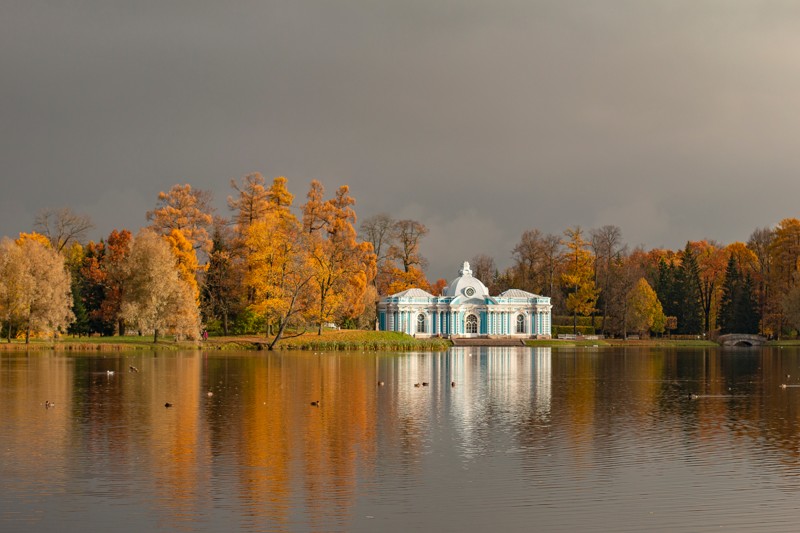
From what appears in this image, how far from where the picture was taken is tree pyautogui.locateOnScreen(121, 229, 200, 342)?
65.3 m

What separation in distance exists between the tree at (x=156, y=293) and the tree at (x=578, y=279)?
53.5m

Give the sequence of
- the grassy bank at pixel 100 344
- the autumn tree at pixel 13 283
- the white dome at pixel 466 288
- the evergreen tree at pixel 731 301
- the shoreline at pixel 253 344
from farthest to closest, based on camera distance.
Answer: the white dome at pixel 466 288, the evergreen tree at pixel 731 301, the shoreline at pixel 253 344, the grassy bank at pixel 100 344, the autumn tree at pixel 13 283

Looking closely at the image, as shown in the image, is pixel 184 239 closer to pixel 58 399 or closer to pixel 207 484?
pixel 58 399

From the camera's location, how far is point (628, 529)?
576 inches

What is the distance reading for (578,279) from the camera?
109m

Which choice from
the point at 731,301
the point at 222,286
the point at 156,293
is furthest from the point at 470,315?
the point at 156,293

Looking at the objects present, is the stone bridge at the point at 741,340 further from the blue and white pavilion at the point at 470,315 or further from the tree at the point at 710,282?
the blue and white pavilion at the point at 470,315

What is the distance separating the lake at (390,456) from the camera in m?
15.4

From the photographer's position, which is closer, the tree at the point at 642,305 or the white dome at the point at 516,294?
the tree at the point at 642,305

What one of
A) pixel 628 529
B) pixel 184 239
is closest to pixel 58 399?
pixel 628 529

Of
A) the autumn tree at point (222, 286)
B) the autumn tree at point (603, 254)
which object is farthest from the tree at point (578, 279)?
the autumn tree at point (222, 286)

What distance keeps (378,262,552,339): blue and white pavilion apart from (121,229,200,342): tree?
42867mm

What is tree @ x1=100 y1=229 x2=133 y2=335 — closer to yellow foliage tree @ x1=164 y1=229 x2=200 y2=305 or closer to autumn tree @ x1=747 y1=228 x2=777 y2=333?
yellow foliage tree @ x1=164 y1=229 x2=200 y2=305

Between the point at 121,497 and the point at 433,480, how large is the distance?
5641 millimetres
